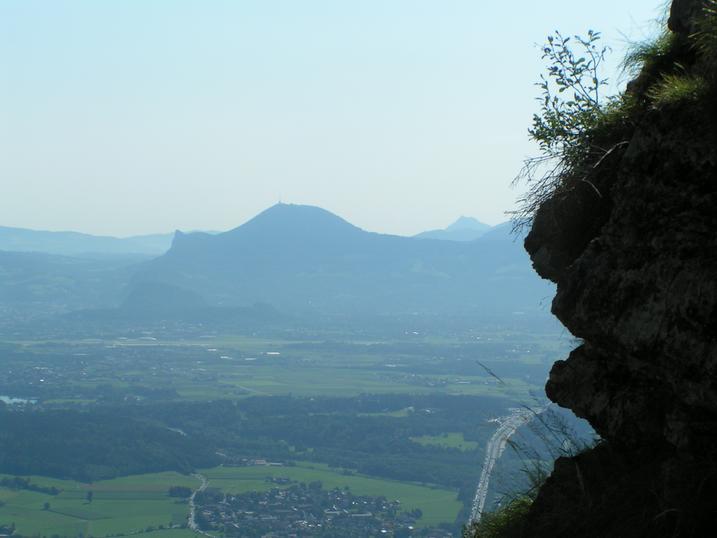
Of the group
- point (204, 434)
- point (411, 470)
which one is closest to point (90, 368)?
point (204, 434)

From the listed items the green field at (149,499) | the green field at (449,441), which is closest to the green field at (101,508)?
the green field at (149,499)

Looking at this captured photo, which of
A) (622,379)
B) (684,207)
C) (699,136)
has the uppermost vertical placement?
(699,136)

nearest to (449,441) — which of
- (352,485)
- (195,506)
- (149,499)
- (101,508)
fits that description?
(352,485)

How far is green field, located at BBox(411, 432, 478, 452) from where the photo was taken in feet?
217

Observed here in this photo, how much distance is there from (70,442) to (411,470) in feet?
85.7

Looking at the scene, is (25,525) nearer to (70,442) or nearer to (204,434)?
(70,442)

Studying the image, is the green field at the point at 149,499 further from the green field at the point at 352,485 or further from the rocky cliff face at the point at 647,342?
the rocky cliff face at the point at 647,342

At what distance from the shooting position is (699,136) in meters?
5.30

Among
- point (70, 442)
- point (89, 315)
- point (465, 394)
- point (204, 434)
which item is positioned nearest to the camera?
point (70, 442)

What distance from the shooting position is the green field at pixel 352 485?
46584 millimetres

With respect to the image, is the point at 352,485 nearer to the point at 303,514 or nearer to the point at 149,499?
the point at 303,514

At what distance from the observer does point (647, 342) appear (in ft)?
16.9

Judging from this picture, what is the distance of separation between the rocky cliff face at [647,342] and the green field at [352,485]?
36.9 meters

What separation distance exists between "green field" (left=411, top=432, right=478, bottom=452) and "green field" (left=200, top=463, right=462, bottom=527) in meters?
8.25
